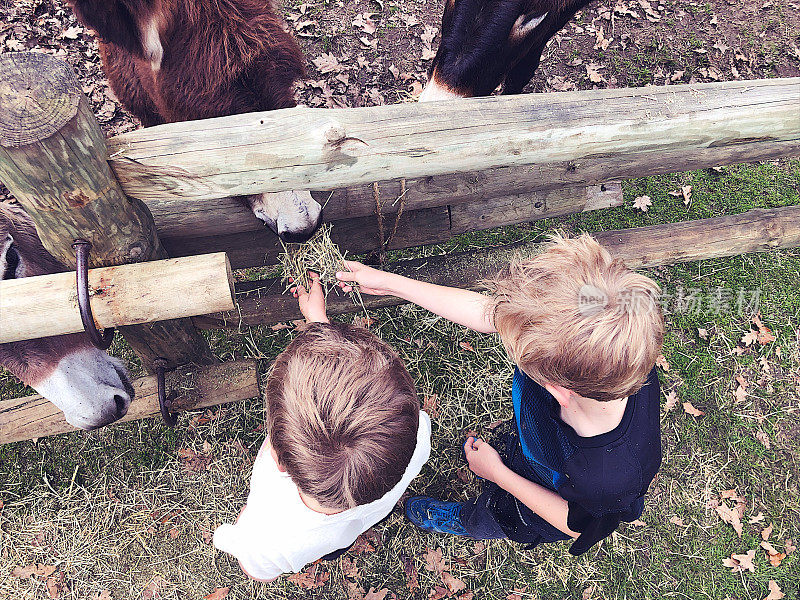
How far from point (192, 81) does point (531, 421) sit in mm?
2242

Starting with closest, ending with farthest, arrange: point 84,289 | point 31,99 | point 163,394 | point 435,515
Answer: point 31,99, point 84,289, point 163,394, point 435,515

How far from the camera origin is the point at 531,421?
7.06 ft

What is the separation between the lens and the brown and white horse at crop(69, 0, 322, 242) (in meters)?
2.12

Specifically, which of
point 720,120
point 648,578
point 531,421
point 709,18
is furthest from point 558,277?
point 709,18

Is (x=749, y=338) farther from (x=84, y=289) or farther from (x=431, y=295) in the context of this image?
(x=84, y=289)

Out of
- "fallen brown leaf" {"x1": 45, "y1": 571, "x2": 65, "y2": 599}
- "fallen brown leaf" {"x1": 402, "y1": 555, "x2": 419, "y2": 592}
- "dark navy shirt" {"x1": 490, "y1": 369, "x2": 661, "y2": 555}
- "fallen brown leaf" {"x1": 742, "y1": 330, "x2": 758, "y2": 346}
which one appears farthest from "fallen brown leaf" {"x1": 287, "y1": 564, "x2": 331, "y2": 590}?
"fallen brown leaf" {"x1": 742, "y1": 330, "x2": 758, "y2": 346}

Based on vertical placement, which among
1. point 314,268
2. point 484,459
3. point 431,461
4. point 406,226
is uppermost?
point 314,268

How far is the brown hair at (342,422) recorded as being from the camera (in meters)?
1.60

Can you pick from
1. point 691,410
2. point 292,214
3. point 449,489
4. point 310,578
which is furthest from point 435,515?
point 691,410

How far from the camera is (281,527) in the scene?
6.39ft

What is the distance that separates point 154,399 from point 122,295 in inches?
53.3

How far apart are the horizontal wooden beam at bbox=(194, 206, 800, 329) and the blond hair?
129cm

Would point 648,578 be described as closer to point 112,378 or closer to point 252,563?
point 252,563

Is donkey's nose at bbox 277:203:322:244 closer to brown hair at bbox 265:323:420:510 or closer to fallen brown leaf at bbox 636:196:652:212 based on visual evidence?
brown hair at bbox 265:323:420:510
